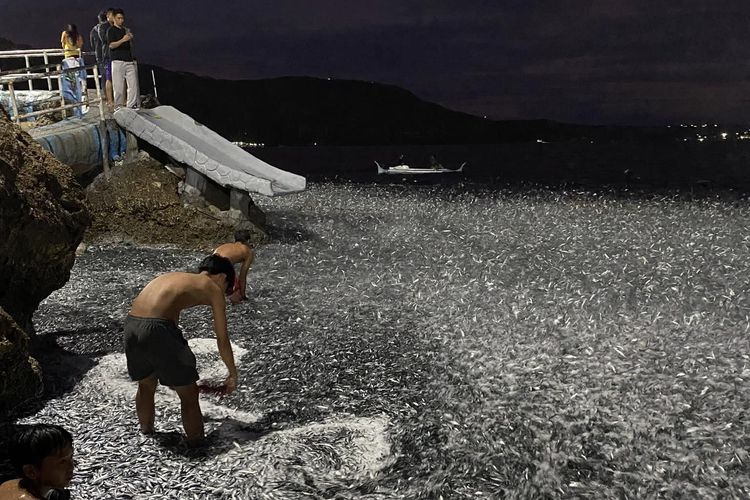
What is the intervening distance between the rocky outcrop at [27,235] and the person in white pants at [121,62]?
28.3 ft

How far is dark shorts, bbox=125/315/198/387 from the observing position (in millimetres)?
6535

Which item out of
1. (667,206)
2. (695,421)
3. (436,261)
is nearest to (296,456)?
(695,421)

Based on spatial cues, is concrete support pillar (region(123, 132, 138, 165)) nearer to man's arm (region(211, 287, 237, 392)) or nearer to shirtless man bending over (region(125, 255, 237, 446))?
shirtless man bending over (region(125, 255, 237, 446))

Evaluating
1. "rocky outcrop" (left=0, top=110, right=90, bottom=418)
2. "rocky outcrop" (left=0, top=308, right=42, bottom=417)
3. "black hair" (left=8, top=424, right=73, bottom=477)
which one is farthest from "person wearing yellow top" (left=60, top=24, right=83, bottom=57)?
"black hair" (left=8, top=424, right=73, bottom=477)

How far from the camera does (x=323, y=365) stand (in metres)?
9.83

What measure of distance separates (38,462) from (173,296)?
280 centimetres

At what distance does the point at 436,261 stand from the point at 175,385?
10580mm

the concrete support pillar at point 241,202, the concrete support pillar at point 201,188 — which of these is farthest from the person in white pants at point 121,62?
the concrete support pillar at point 241,202

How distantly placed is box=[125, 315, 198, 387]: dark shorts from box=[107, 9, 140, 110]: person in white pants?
13852 mm

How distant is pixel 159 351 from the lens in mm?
6547

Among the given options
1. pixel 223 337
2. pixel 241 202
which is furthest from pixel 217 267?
pixel 241 202

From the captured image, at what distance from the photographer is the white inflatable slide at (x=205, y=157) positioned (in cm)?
1841

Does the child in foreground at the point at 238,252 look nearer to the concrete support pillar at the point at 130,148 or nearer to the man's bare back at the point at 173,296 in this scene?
the man's bare back at the point at 173,296

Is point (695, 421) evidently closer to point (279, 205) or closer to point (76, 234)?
point (76, 234)
